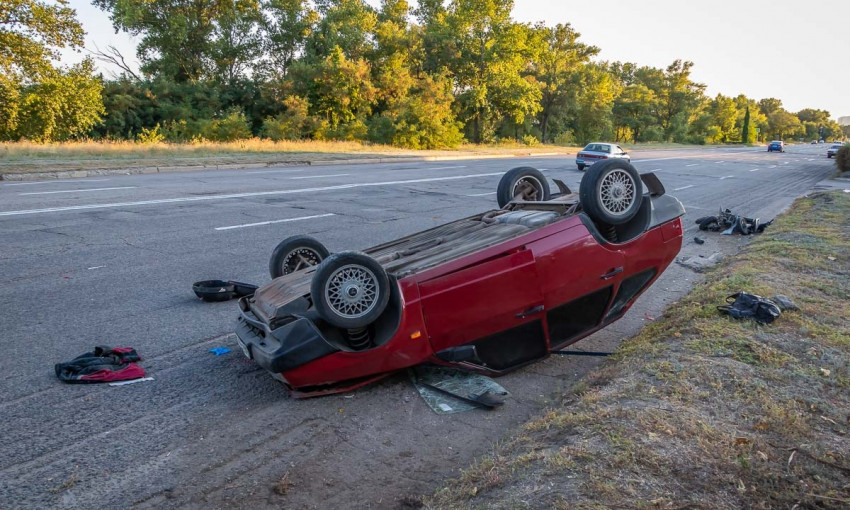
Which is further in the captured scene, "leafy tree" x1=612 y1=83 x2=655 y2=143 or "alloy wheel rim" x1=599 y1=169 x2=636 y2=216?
"leafy tree" x1=612 y1=83 x2=655 y2=143

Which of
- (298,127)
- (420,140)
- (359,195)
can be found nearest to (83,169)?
(359,195)

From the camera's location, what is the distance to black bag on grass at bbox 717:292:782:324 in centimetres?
538

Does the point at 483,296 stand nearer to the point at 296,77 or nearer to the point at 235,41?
the point at 296,77

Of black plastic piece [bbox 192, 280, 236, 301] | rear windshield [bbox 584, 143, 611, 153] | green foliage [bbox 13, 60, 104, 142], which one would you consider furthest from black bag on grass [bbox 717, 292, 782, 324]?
green foliage [bbox 13, 60, 104, 142]

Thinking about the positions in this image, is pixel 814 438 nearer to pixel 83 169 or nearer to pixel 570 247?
pixel 570 247

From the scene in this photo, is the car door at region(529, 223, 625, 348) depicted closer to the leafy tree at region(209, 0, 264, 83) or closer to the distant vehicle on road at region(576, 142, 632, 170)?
the distant vehicle on road at region(576, 142, 632, 170)

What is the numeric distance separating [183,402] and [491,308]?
218 centimetres

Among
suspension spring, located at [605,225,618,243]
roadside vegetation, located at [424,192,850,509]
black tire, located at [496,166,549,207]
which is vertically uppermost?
black tire, located at [496,166,549,207]

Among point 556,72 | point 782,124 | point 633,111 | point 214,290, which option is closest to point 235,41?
point 556,72

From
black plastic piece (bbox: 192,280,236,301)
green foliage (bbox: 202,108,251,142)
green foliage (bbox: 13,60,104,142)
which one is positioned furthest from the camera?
green foliage (bbox: 202,108,251,142)

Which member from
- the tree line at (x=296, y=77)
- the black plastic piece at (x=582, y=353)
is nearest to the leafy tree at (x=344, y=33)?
the tree line at (x=296, y=77)

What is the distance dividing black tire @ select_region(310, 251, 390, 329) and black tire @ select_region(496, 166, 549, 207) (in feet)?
8.44

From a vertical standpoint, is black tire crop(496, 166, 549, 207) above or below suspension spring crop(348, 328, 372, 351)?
above

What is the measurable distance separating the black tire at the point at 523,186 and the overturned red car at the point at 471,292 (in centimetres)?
95
